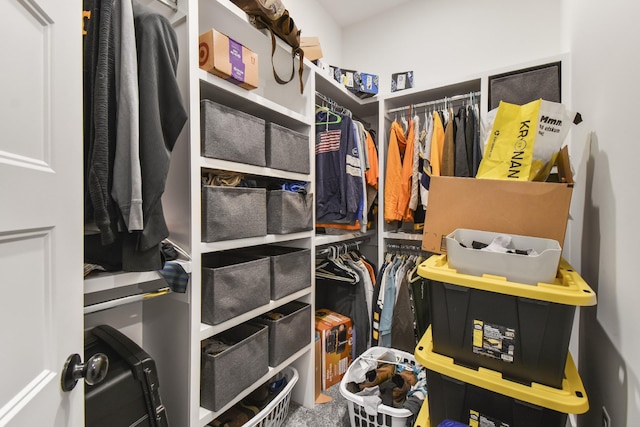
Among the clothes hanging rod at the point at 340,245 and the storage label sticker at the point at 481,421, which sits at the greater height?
the clothes hanging rod at the point at 340,245

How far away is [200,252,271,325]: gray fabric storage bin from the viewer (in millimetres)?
1091

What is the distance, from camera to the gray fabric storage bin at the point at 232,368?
1.09m

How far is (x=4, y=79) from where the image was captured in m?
0.43

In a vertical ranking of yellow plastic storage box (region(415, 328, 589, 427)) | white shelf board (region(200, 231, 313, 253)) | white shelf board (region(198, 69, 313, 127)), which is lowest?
yellow plastic storage box (region(415, 328, 589, 427))

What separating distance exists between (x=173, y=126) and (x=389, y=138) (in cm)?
163

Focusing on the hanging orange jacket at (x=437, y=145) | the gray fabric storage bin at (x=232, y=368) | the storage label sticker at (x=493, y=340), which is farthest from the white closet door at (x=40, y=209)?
the hanging orange jacket at (x=437, y=145)

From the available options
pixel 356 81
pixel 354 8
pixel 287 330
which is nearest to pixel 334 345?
pixel 287 330

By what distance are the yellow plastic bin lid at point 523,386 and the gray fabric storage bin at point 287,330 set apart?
2.21 ft

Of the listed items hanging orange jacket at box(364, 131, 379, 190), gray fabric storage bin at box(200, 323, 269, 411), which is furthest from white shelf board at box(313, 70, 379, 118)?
gray fabric storage bin at box(200, 323, 269, 411)

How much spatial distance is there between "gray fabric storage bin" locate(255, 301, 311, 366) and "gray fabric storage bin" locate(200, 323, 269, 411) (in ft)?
0.14

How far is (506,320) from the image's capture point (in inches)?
34.5

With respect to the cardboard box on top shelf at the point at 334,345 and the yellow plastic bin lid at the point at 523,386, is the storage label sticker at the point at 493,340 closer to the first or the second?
the yellow plastic bin lid at the point at 523,386

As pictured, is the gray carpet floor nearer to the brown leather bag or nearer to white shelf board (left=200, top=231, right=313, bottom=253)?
white shelf board (left=200, top=231, right=313, bottom=253)

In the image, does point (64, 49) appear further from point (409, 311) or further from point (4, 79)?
point (409, 311)
